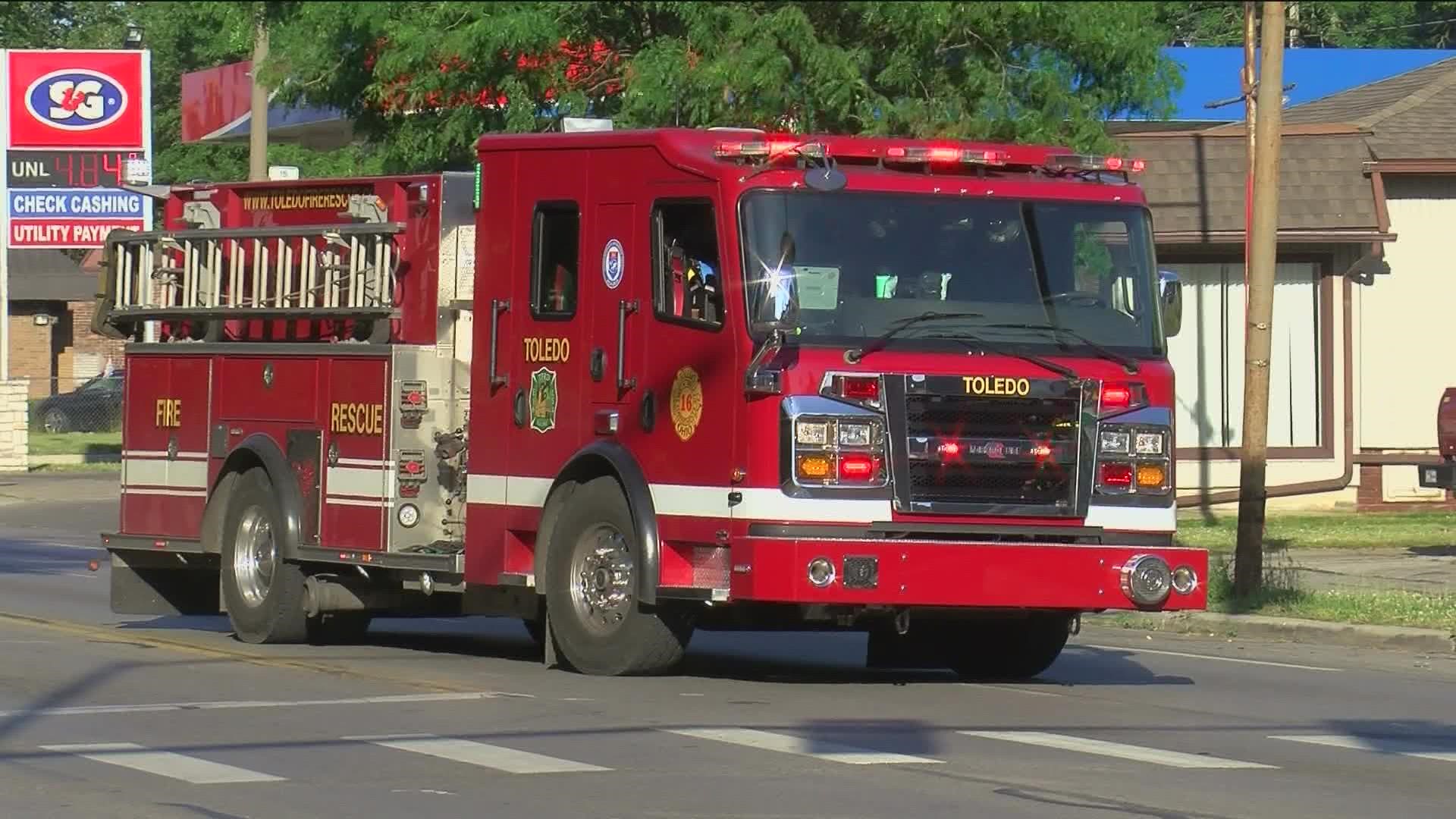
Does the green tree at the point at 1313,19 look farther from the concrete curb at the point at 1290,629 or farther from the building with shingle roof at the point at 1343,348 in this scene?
the building with shingle roof at the point at 1343,348

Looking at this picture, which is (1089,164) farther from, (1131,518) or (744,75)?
(744,75)

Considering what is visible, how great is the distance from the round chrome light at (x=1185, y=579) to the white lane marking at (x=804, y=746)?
2.86 meters

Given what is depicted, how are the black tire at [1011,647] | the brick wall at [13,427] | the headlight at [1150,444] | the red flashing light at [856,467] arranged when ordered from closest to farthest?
1. the red flashing light at [856,467]
2. the headlight at [1150,444]
3. the black tire at [1011,647]
4. the brick wall at [13,427]

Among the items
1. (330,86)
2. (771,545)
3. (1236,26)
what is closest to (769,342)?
(771,545)

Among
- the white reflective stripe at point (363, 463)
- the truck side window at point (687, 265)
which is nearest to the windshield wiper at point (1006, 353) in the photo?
the truck side window at point (687, 265)

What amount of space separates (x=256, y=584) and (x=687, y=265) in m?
4.48

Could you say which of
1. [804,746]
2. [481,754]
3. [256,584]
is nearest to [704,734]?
[804,746]

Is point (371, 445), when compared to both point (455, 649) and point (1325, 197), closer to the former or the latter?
point (455, 649)

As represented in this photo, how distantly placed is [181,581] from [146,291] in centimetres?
201

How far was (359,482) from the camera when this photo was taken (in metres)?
15.0

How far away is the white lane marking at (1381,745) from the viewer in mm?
11086

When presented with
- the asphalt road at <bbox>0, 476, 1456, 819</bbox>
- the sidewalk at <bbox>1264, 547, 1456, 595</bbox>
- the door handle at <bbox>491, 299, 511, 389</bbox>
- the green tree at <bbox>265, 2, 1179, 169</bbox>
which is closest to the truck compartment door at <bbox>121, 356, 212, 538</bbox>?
the asphalt road at <bbox>0, 476, 1456, 819</bbox>

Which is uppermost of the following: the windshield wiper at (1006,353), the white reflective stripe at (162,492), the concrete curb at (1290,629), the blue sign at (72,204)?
the blue sign at (72,204)

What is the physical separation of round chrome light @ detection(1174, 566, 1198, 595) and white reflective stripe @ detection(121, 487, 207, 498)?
21.7 feet
